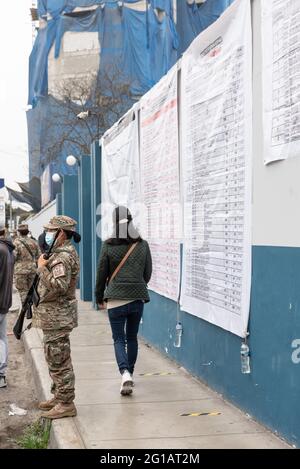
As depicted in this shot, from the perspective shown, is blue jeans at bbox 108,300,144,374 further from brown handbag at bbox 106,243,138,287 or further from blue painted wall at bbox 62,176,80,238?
blue painted wall at bbox 62,176,80,238

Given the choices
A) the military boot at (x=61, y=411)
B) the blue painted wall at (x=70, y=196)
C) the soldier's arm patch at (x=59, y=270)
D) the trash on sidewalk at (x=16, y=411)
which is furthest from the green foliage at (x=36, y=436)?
the blue painted wall at (x=70, y=196)

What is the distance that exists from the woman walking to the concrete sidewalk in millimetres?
380

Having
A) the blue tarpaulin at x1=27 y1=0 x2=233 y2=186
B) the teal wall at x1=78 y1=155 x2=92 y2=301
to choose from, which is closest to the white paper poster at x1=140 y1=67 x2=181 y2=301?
the teal wall at x1=78 y1=155 x2=92 y2=301

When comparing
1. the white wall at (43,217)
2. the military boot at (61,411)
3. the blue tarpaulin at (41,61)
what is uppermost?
the blue tarpaulin at (41,61)

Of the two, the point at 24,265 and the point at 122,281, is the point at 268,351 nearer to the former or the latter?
the point at 122,281

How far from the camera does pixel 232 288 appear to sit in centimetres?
517

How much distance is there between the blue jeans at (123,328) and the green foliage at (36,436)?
935 mm

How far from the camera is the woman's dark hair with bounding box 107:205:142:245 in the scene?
580 centimetres

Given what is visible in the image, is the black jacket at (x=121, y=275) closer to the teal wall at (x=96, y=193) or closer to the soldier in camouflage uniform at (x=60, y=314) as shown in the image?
the soldier in camouflage uniform at (x=60, y=314)

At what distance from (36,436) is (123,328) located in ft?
4.30

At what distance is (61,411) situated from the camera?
16.8ft

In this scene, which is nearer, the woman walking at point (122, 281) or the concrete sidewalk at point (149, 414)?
the concrete sidewalk at point (149, 414)

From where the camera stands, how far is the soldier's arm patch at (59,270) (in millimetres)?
4996
